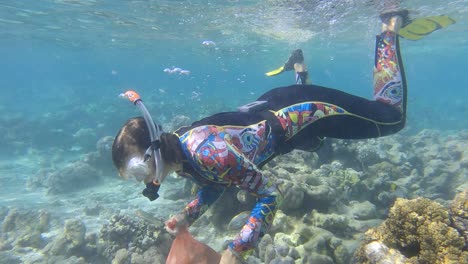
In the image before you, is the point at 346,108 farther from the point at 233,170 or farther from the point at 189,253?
the point at 189,253

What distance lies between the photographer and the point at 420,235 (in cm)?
281

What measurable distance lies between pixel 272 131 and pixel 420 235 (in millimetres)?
1775

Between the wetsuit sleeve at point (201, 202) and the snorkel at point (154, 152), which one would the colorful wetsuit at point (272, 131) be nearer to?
the wetsuit sleeve at point (201, 202)

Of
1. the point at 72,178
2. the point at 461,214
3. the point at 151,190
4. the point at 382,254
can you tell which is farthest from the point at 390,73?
the point at 72,178

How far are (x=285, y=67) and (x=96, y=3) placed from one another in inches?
669

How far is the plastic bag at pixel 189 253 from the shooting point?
2.76 meters

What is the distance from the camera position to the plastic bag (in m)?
2.76

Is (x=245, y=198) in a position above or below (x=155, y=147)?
below

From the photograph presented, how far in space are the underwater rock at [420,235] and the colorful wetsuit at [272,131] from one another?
1.08m

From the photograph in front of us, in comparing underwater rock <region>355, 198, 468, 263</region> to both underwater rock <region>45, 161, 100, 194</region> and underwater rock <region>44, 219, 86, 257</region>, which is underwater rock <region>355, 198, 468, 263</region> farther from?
underwater rock <region>45, 161, 100, 194</region>

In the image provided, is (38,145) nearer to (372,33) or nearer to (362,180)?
(362,180)

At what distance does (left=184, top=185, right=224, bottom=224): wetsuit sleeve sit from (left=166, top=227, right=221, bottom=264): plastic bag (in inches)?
31.5

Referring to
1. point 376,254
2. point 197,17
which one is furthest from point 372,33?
point 376,254

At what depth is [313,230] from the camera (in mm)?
→ 4688
